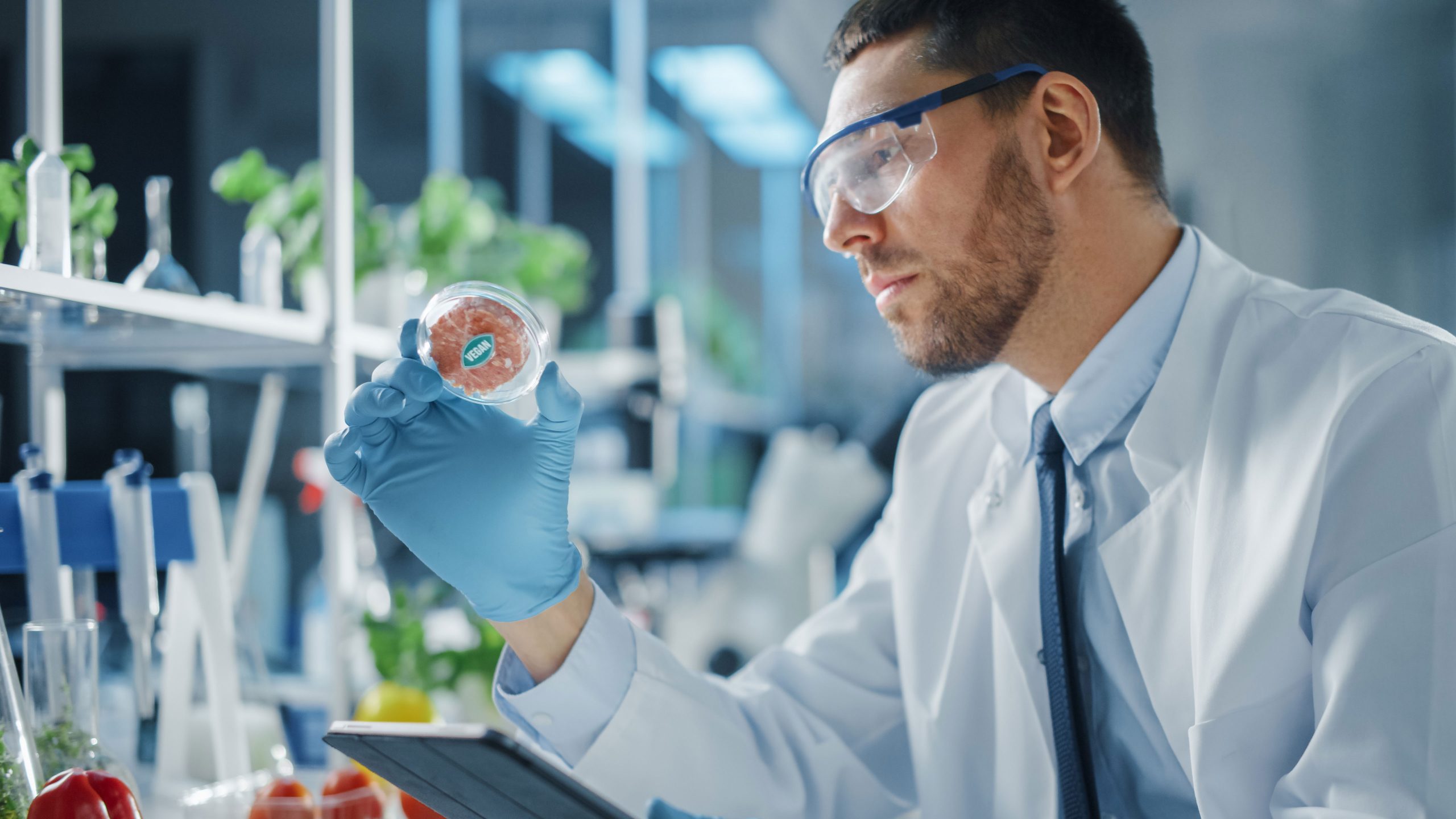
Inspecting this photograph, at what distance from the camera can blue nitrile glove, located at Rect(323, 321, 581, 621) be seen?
3.22 ft

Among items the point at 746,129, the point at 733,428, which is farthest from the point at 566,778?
the point at 746,129

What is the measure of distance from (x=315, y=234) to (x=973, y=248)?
102 centimetres

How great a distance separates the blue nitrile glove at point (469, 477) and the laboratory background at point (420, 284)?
0.86 feet

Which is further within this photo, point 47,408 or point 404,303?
point 404,303

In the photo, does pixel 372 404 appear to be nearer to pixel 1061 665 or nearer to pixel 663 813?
pixel 663 813

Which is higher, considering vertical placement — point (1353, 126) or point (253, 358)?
point (1353, 126)

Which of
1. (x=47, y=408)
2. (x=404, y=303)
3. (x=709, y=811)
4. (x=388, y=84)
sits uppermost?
(x=388, y=84)

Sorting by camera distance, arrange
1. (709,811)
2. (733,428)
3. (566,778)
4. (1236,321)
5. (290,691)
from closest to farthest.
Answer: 1. (566,778)
2. (1236,321)
3. (709,811)
4. (290,691)
5. (733,428)

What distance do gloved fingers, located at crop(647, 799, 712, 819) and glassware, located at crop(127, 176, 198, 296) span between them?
79 centimetres

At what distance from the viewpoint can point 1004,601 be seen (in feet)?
4.07

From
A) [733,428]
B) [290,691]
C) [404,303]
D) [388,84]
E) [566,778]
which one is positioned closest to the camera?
[566,778]

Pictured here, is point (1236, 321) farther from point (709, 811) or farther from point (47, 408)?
point (47, 408)

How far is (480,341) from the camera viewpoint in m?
0.93

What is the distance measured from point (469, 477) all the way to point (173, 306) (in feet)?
1.13
